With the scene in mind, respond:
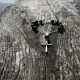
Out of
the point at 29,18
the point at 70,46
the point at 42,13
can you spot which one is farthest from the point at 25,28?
the point at 70,46

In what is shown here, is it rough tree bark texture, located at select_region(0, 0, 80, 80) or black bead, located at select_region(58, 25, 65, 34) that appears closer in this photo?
rough tree bark texture, located at select_region(0, 0, 80, 80)

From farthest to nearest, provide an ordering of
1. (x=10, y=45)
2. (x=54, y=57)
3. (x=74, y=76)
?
(x=10, y=45) → (x=54, y=57) → (x=74, y=76)

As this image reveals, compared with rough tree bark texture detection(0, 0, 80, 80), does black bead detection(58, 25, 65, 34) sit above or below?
above

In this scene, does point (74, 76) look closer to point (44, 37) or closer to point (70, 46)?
point (70, 46)

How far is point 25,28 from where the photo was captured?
34000 mm

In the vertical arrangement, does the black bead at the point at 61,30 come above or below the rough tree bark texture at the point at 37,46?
above

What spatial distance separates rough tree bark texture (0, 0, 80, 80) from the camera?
88.4 feet

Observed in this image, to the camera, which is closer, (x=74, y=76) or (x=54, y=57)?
(x=74, y=76)

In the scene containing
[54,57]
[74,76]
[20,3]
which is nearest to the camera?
[74,76]

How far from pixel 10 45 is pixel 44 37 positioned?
16.6ft

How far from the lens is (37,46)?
30203mm

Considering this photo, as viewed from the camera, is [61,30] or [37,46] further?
[61,30]

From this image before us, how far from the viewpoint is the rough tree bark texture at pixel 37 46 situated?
88.4 feet

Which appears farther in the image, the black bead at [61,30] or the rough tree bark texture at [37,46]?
the black bead at [61,30]
